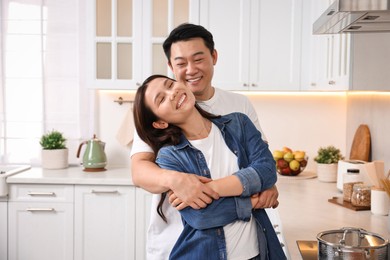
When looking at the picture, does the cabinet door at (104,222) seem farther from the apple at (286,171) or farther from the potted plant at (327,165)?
the potted plant at (327,165)

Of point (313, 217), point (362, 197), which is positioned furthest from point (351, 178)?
point (313, 217)

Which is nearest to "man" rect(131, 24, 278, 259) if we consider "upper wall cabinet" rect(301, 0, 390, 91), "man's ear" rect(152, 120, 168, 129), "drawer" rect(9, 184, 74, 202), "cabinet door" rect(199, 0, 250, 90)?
"man's ear" rect(152, 120, 168, 129)

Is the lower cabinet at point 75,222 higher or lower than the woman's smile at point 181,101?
lower

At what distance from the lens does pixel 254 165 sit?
5.36ft

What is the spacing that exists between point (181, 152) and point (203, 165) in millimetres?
79

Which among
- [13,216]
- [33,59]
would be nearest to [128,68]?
[33,59]

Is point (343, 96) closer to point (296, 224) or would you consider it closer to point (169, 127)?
point (296, 224)

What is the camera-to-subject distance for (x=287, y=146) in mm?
4168

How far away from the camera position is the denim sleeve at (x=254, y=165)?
1589 mm

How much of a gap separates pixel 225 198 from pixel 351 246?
15.2 inches

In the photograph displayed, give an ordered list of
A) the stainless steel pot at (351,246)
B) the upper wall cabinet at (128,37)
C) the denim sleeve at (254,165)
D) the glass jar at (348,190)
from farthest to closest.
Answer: the upper wall cabinet at (128,37) → the glass jar at (348,190) → the denim sleeve at (254,165) → the stainless steel pot at (351,246)

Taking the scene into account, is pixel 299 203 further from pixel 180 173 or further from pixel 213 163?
pixel 180 173

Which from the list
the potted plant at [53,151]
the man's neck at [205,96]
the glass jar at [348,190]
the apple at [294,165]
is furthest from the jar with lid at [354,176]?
the potted plant at [53,151]

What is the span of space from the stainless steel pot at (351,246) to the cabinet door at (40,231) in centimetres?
249
